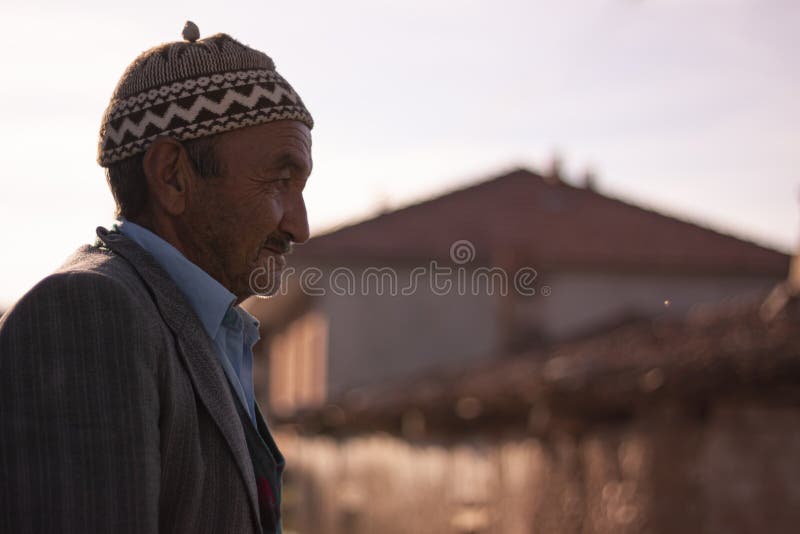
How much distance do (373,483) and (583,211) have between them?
12.3 meters

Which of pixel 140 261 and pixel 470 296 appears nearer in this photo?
pixel 140 261

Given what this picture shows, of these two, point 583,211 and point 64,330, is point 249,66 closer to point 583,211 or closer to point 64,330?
point 64,330

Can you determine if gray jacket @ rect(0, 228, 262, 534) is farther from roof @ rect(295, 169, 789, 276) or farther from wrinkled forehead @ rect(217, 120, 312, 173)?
roof @ rect(295, 169, 789, 276)

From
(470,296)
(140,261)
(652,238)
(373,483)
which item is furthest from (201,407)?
(652,238)

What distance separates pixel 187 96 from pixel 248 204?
0.69ft

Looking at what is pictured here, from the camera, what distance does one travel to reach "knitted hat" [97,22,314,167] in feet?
6.39

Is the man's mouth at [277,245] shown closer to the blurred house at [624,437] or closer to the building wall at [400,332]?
the blurred house at [624,437]

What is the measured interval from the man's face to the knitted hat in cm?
4

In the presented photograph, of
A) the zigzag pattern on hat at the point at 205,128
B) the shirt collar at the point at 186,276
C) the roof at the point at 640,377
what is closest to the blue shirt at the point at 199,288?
the shirt collar at the point at 186,276

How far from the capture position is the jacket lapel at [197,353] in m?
1.76

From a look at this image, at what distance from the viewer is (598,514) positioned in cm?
830

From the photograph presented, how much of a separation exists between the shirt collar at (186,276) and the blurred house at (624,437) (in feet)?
14.9

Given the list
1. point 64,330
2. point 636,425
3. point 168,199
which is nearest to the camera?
point 64,330

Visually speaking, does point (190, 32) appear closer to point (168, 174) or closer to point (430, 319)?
point (168, 174)
